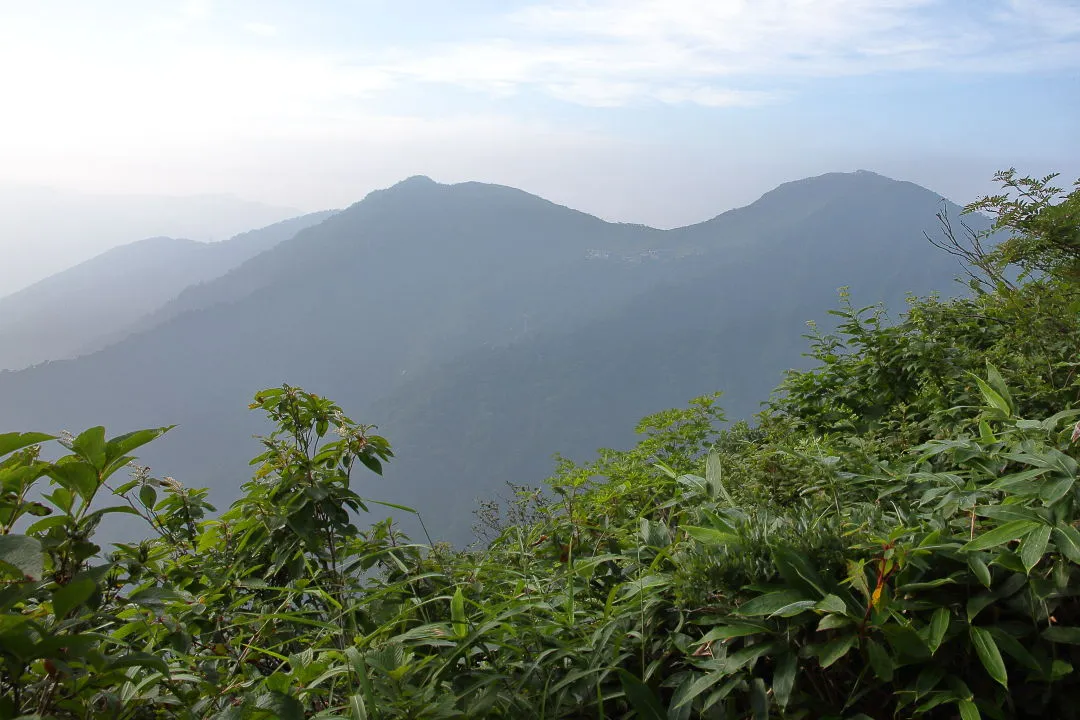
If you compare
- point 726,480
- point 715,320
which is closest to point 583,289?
point 715,320

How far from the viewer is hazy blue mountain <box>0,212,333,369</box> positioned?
119013 millimetres

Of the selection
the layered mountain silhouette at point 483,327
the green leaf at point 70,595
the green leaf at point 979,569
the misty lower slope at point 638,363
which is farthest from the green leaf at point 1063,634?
the layered mountain silhouette at point 483,327

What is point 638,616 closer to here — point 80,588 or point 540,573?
point 540,573

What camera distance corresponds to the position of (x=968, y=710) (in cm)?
104

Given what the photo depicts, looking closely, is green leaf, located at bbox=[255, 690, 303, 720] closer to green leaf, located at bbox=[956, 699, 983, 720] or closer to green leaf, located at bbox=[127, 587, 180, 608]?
green leaf, located at bbox=[127, 587, 180, 608]

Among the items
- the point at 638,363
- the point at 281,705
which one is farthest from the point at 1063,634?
the point at 638,363

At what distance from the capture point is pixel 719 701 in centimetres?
114

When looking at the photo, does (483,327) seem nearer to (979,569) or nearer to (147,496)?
(147,496)

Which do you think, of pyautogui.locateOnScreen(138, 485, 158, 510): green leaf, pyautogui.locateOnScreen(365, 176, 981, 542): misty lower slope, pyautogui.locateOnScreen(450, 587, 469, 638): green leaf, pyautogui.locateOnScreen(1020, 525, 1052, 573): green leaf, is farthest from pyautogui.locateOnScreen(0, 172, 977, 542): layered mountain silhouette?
pyautogui.locateOnScreen(1020, 525, 1052, 573): green leaf

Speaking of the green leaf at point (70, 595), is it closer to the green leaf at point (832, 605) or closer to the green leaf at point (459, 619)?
the green leaf at point (459, 619)

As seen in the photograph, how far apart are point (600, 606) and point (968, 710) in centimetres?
63

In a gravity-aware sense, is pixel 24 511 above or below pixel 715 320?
above

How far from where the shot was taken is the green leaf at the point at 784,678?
1066 millimetres

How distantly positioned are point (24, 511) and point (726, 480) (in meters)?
1.57
